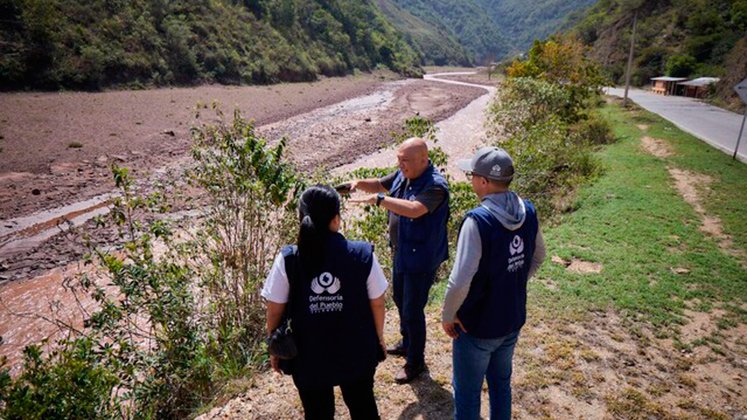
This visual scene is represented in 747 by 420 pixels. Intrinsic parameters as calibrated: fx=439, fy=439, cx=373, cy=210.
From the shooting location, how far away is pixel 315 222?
231 cm

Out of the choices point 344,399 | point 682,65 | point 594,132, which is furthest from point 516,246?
point 682,65

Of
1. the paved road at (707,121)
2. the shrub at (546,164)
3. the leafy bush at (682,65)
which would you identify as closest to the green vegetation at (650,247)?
the shrub at (546,164)

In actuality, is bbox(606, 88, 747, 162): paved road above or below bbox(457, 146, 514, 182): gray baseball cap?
below

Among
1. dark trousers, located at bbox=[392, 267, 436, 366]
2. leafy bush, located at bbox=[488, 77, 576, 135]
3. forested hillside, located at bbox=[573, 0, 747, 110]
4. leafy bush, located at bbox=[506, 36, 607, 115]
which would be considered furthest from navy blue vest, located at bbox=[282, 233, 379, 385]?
forested hillside, located at bbox=[573, 0, 747, 110]

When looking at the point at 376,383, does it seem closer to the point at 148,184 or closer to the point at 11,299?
the point at 11,299

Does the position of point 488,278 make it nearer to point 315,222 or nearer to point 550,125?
point 315,222

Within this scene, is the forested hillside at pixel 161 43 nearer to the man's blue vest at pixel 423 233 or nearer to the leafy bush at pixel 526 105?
the leafy bush at pixel 526 105

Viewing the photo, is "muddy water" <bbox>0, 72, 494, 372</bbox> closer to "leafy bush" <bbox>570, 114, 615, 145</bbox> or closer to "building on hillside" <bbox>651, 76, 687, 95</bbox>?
"leafy bush" <bbox>570, 114, 615, 145</bbox>

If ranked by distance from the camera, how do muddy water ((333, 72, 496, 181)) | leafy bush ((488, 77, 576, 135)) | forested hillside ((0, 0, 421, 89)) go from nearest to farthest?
leafy bush ((488, 77, 576, 135))
muddy water ((333, 72, 496, 181))
forested hillside ((0, 0, 421, 89))

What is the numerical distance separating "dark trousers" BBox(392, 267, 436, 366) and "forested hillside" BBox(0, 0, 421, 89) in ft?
89.7

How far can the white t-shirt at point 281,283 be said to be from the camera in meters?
2.34

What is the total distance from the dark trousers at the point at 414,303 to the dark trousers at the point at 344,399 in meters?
1.03

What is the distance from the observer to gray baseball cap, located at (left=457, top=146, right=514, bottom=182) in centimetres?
252

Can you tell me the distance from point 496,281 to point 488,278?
0.05 meters
